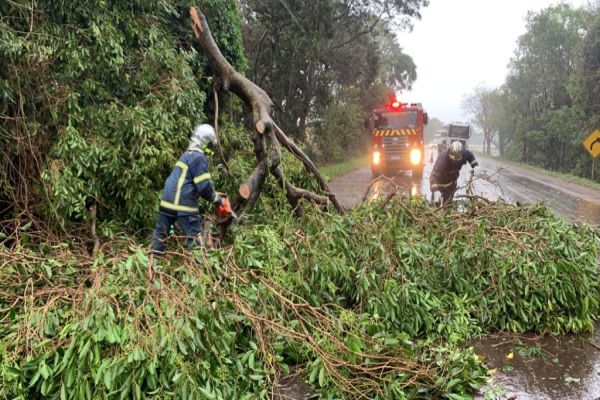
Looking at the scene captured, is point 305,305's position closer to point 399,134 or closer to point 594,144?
point 399,134

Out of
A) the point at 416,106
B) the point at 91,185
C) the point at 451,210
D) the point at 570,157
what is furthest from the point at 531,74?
the point at 91,185

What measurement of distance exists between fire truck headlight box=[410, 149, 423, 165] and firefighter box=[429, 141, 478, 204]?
25.8 ft

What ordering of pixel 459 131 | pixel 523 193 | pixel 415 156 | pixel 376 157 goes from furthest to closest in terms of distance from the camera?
1. pixel 459 131
2. pixel 376 157
3. pixel 415 156
4. pixel 523 193

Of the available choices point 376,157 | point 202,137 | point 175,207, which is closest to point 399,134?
point 376,157

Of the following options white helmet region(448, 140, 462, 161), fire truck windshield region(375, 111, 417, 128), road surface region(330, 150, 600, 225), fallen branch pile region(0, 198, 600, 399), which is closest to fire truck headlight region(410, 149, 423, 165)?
road surface region(330, 150, 600, 225)

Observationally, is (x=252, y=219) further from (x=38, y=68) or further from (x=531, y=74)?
(x=531, y=74)

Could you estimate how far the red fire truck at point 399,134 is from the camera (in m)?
15.5

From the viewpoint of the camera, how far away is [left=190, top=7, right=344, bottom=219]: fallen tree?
561 centimetres

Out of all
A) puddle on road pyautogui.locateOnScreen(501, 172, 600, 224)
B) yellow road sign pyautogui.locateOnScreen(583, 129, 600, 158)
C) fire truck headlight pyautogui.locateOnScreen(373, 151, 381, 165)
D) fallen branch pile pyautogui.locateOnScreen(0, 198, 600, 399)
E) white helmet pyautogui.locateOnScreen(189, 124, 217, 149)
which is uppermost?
white helmet pyautogui.locateOnScreen(189, 124, 217, 149)

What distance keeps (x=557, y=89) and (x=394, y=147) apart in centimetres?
2041

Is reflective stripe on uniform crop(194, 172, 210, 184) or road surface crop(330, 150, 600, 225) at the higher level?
reflective stripe on uniform crop(194, 172, 210, 184)

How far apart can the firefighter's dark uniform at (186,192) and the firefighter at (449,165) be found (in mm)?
3971

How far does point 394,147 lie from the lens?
51.2 ft

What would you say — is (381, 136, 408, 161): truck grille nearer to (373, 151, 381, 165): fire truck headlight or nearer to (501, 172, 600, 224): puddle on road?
(373, 151, 381, 165): fire truck headlight
